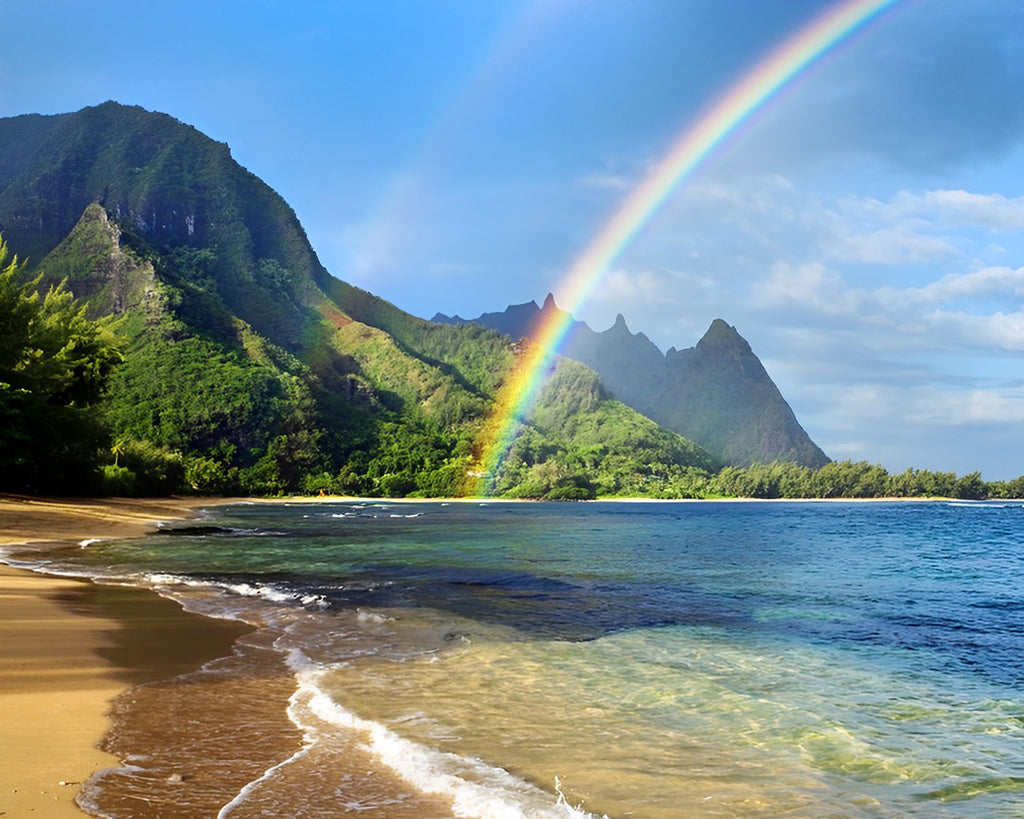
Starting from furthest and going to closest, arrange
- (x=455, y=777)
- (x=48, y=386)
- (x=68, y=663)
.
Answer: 1. (x=48, y=386)
2. (x=68, y=663)
3. (x=455, y=777)

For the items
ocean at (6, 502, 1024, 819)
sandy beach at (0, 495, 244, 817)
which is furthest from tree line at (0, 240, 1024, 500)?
sandy beach at (0, 495, 244, 817)

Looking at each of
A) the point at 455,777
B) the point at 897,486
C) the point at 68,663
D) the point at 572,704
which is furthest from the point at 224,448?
the point at 897,486

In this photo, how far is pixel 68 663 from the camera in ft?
29.6

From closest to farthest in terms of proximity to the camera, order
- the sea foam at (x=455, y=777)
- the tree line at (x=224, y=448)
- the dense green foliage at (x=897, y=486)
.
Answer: the sea foam at (x=455, y=777) < the tree line at (x=224, y=448) < the dense green foliage at (x=897, y=486)

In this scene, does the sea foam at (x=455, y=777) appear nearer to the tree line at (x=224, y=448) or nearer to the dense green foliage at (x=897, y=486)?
the tree line at (x=224, y=448)

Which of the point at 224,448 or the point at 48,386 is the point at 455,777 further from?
the point at 224,448

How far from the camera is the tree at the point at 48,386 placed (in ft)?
144

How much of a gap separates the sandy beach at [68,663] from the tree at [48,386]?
31749mm

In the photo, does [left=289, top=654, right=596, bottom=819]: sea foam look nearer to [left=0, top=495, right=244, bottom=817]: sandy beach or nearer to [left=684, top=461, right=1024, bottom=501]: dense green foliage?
[left=0, top=495, right=244, bottom=817]: sandy beach

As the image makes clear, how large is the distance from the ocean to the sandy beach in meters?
0.35

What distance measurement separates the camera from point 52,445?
160 ft

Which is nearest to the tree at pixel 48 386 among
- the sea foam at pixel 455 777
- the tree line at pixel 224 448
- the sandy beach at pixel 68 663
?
the tree line at pixel 224 448

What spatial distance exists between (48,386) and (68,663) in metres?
50.6

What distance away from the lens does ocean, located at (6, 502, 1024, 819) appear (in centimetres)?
588
